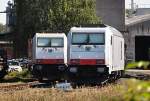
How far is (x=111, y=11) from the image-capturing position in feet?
230

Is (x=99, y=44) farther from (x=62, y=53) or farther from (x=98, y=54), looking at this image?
(x=62, y=53)

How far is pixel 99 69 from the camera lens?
26.2m

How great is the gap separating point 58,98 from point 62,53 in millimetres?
14304

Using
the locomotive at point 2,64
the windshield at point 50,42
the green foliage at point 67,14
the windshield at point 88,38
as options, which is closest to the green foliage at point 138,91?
the windshield at point 88,38

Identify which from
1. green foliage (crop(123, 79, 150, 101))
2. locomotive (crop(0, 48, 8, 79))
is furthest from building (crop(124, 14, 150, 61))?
green foliage (crop(123, 79, 150, 101))

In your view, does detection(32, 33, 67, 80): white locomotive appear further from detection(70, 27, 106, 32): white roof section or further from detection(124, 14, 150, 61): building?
detection(124, 14, 150, 61): building

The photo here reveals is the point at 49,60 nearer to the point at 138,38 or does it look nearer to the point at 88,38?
the point at 88,38

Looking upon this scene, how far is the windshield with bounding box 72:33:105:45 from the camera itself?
2659 cm

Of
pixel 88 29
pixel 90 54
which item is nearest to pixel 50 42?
pixel 88 29

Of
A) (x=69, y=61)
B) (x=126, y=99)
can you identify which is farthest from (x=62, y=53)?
(x=126, y=99)

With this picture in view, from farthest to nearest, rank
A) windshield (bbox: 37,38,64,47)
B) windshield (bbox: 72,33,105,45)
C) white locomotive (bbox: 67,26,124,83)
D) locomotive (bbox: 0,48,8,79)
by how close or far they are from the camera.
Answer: locomotive (bbox: 0,48,8,79) < windshield (bbox: 37,38,64,47) < windshield (bbox: 72,33,105,45) < white locomotive (bbox: 67,26,124,83)

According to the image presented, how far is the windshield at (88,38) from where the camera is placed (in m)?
26.6

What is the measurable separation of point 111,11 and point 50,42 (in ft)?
→ 132

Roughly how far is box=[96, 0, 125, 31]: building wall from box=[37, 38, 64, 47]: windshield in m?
37.9
